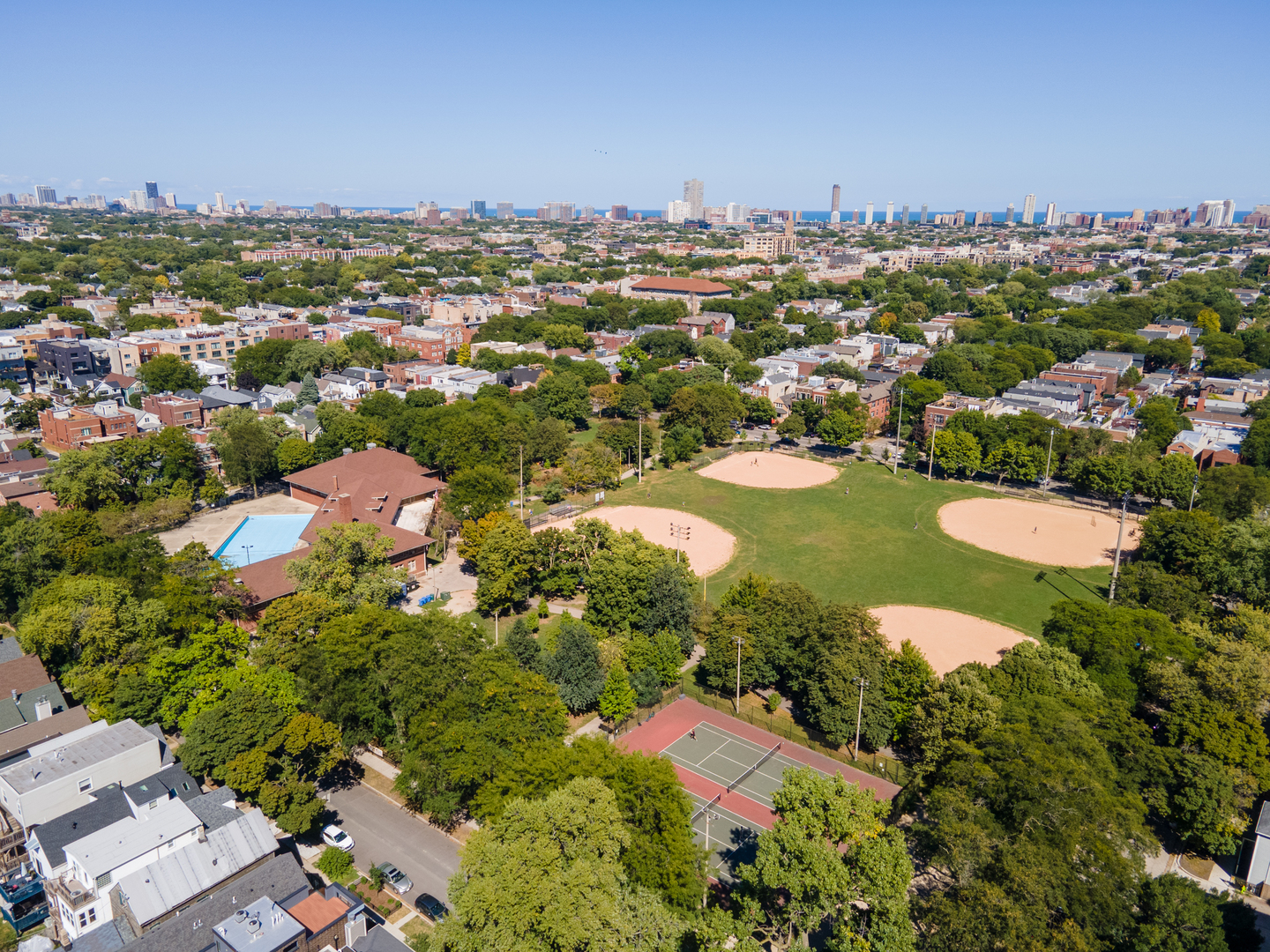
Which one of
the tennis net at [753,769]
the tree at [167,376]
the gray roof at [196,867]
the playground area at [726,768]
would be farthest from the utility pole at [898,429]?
the tree at [167,376]

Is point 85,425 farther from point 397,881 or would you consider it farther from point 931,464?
point 931,464

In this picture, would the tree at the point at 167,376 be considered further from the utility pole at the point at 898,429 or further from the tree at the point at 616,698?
the utility pole at the point at 898,429

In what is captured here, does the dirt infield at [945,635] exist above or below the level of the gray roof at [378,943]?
below

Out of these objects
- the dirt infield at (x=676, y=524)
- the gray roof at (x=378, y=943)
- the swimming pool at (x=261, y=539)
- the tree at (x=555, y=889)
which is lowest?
the dirt infield at (x=676, y=524)

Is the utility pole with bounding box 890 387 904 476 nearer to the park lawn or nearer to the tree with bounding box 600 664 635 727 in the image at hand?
the park lawn

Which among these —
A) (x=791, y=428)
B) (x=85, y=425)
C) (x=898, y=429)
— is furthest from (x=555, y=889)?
(x=85, y=425)

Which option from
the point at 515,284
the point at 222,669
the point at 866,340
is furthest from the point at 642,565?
the point at 515,284
